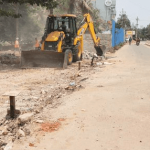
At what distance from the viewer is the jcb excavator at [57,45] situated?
12336 mm

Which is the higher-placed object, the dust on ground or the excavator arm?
the excavator arm

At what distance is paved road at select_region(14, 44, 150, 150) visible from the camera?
3.89 meters

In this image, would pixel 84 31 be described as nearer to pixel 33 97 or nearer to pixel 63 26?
pixel 63 26

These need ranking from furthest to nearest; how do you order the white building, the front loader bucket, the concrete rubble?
the white building, the front loader bucket, the concrete rubble

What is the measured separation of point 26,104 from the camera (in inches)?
237

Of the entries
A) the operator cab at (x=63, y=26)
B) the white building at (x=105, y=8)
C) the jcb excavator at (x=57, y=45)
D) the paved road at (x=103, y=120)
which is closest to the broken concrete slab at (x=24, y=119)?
the paved road at (x=103, y=120)

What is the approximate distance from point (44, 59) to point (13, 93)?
25.2 feet

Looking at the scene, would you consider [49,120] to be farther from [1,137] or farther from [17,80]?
[17,80]

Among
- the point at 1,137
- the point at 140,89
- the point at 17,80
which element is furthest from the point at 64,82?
the point at 1,137

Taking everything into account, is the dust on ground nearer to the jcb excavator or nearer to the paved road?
the paved road

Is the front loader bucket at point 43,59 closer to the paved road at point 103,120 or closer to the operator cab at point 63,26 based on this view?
the operator cab at point 63,26

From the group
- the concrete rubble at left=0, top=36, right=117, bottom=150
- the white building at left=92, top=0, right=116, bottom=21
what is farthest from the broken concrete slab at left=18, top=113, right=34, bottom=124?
the white building at left=92, top=0, right=116, bottom=21

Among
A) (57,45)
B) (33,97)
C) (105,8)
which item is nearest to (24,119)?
(33,97)

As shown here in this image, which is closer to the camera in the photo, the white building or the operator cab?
the operator cab
